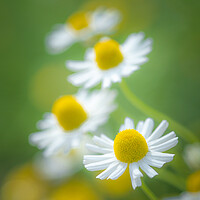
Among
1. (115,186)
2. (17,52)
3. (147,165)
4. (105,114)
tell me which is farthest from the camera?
(17,52)

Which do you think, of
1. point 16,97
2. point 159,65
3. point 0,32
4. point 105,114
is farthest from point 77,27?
point 0,32

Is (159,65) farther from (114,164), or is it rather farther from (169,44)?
(114,164)

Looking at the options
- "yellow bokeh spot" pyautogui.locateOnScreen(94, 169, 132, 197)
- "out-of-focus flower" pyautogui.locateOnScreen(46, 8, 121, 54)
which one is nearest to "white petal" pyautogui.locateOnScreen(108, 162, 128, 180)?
"yellow bokeh spot" pyautogui.locateOnScreen(94, 169, 132, 197)

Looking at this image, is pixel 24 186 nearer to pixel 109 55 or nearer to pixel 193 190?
pixel 109 55

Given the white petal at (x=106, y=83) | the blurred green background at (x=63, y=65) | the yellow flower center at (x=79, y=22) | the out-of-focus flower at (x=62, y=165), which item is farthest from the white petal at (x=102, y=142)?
the yellow flower center at (x=79, y=22)

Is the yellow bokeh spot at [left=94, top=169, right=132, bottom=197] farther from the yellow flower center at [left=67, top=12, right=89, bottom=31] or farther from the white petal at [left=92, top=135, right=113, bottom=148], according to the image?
the yellow flower center at [left=67, top=12, right=89, bottom=31]
